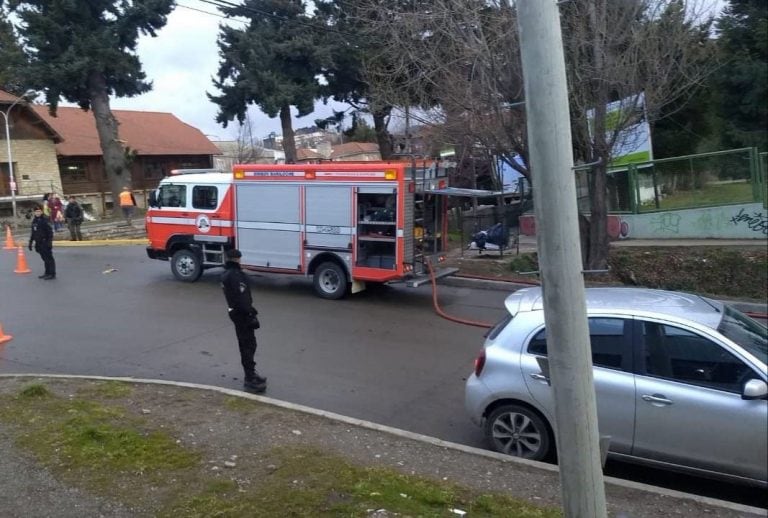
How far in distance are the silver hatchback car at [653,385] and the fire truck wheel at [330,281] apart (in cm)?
750

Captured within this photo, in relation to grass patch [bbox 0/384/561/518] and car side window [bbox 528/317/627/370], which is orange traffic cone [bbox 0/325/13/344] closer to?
grass patch [bbox 0/384/561/518]

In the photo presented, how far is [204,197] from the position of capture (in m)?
15.4

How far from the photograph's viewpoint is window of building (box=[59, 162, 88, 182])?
46312 mm

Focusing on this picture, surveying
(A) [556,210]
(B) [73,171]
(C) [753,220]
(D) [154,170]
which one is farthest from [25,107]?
(A) [556,210]

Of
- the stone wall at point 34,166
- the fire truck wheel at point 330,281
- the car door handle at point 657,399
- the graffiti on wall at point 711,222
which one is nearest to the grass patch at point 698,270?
the graffiti on wall at point 711,222

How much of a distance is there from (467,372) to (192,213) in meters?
8.80

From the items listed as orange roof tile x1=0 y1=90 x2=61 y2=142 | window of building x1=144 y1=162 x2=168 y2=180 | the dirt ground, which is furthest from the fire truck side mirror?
window of building x1=144 y1=162 x2=168 y2=180

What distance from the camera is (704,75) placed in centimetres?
1480

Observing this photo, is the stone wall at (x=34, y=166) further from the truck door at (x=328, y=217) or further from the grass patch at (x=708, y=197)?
the grass patch at (x=708, y=197)

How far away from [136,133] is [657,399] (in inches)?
2099

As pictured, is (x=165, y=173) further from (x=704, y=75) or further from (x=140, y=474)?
(x=140, y=474)

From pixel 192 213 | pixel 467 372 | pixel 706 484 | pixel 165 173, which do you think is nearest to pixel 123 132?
pixel 165 173

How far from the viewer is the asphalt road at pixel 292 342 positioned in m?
7.78

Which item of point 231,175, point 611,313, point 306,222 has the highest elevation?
point 231,175
